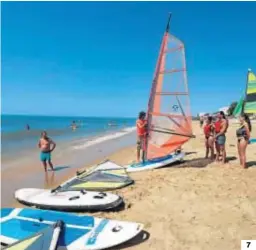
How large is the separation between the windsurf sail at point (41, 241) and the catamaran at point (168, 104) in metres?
5.19

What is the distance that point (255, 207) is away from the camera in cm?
607

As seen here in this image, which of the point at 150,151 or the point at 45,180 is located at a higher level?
the point at 150,151

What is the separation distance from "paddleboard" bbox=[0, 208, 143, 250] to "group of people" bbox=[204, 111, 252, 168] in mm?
4897

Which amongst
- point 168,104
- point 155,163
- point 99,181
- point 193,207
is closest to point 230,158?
point 155,163

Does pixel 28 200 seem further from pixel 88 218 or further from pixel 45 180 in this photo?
pixel 45 180

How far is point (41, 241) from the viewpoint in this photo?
4.45 m

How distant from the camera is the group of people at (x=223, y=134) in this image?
8938 millimetres

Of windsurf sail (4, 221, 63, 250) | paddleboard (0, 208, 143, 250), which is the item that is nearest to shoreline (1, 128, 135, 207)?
paddleboard (0, 208, 143, 250)

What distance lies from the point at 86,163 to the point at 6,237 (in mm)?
8175

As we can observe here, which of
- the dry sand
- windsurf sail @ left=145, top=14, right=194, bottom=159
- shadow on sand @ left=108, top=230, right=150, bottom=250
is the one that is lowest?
shadow on sand @ left=108, top=230, right=150, bottom=250

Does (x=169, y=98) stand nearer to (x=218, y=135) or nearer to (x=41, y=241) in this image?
(x=218, y=135)

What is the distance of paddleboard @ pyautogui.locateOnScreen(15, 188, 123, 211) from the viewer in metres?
6.11

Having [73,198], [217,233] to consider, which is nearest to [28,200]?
[73,198]

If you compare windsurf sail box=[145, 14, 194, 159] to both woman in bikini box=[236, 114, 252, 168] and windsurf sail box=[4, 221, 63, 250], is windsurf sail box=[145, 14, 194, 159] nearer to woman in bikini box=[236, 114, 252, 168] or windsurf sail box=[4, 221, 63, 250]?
woman in bikini box=[236, 114, 252, 168]
